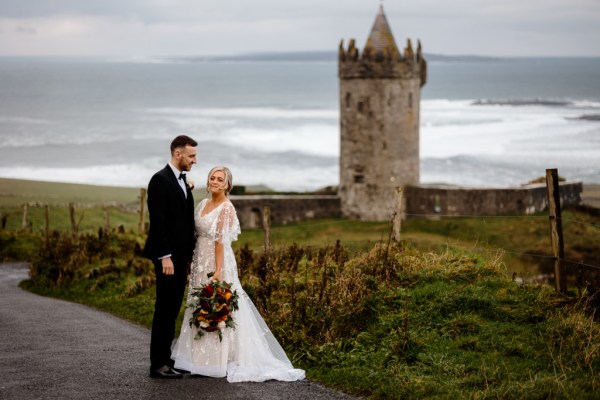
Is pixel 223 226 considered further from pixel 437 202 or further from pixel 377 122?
pixel 377 122

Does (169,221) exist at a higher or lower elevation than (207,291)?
higher

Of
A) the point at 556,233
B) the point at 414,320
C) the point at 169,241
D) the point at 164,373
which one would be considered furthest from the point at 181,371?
the point at 556,233

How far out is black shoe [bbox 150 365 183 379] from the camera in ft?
30.0

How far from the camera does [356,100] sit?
46.1 meters

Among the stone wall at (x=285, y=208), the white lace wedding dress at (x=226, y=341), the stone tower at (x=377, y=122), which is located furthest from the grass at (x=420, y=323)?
the stone tower at (x=377, y=122)

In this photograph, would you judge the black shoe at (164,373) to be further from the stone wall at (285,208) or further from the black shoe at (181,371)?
the stone wall at (285,208)

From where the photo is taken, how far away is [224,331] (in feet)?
30.9

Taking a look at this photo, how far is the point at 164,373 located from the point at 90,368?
0.91m

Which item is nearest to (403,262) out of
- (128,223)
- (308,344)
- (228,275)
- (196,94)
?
(308,344)

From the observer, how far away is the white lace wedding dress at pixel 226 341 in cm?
932

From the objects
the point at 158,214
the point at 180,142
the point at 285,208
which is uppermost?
the point at 180,142

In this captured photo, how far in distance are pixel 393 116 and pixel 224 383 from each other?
3787 cm

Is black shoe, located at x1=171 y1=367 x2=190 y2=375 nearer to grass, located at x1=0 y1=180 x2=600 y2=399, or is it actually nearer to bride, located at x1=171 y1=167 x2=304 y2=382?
bride, located at x1=171 y1=167 x2=304 y2=382

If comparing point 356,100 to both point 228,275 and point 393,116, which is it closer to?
point 393,116
